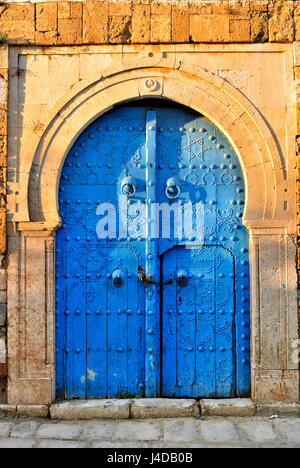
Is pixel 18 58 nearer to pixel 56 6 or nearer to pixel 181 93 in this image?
pixel 56 6

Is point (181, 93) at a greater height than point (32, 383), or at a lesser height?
greater

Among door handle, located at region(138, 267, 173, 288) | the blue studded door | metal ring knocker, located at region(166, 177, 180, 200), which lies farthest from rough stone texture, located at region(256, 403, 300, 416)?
metal ring knocker, located at region(166, 177, 180, 200)

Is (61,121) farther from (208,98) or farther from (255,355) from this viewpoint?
(255,355)

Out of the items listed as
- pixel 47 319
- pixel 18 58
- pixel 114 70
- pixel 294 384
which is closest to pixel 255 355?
pixel 294 384

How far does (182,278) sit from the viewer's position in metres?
3.97

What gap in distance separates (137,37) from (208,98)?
0.81 m

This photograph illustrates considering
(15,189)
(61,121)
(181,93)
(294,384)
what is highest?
(181,93)

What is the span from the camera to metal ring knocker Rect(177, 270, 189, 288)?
13.0 ft

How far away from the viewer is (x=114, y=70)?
154 inches

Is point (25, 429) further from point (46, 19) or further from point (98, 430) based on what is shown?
point (46, 19)

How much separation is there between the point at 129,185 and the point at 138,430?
2026 mm

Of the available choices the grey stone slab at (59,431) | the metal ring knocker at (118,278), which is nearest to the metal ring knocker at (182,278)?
the metal ring knocker at (118,278)

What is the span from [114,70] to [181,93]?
2.03ft

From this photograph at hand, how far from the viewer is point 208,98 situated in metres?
3.94
